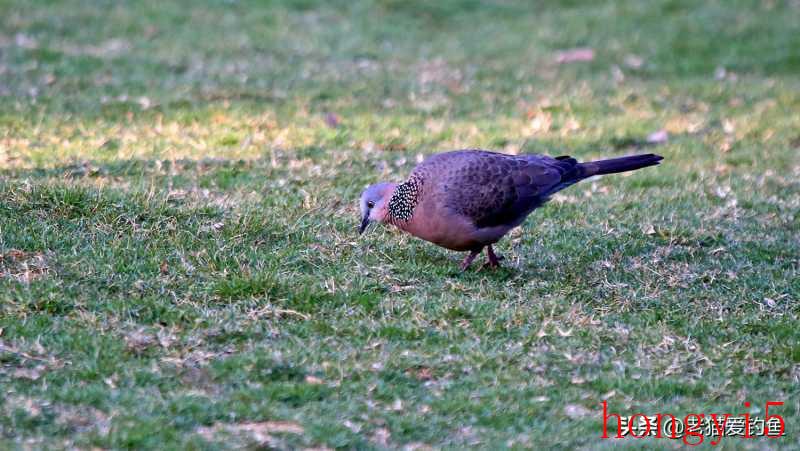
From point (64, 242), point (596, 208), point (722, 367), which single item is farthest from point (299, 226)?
point (722, 367)

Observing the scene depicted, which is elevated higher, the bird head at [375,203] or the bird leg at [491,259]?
the bird head at [375,203]

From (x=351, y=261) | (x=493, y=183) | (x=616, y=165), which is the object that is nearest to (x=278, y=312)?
(x=351, y=261)

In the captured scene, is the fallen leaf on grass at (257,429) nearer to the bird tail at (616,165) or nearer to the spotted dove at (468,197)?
the spotted dove at (468,197)

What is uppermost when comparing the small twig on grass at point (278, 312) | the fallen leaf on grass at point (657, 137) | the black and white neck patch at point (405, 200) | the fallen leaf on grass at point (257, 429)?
the black and white neck patch at point (405, 200)

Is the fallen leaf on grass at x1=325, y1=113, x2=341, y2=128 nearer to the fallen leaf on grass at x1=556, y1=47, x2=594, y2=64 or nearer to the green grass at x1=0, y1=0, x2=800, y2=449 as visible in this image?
the green grass at x1=0, y1=0, x2=800, y2=449

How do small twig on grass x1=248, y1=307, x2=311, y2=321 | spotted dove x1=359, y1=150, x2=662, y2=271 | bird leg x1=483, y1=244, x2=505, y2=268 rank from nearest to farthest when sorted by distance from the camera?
small twig on grass x1=248, y1=307, x2=311, y2=321 < spotted dove x1=359, y1=150, x2=662, y2=271 < bird leg x1=483, y1=244, x2=505, y2=268

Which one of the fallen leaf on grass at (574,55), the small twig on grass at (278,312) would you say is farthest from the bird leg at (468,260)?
the fallen leaf on grass at (574,55)

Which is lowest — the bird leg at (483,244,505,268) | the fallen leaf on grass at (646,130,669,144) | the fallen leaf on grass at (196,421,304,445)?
the fallen leaf on grass at (196,421,304,445)

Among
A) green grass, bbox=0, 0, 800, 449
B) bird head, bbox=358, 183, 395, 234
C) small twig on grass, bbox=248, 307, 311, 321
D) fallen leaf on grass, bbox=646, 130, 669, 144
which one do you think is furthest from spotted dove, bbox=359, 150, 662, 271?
fallen leaf on grass, bbox=646, 130, 669, 144

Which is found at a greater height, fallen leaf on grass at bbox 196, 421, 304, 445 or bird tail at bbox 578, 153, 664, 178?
bird tail at bbox 578, 153, 664, 178

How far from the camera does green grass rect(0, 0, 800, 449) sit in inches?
199

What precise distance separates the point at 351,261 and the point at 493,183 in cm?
102

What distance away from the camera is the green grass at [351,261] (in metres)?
5.05

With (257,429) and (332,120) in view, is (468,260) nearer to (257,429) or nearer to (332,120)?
(257,429)
